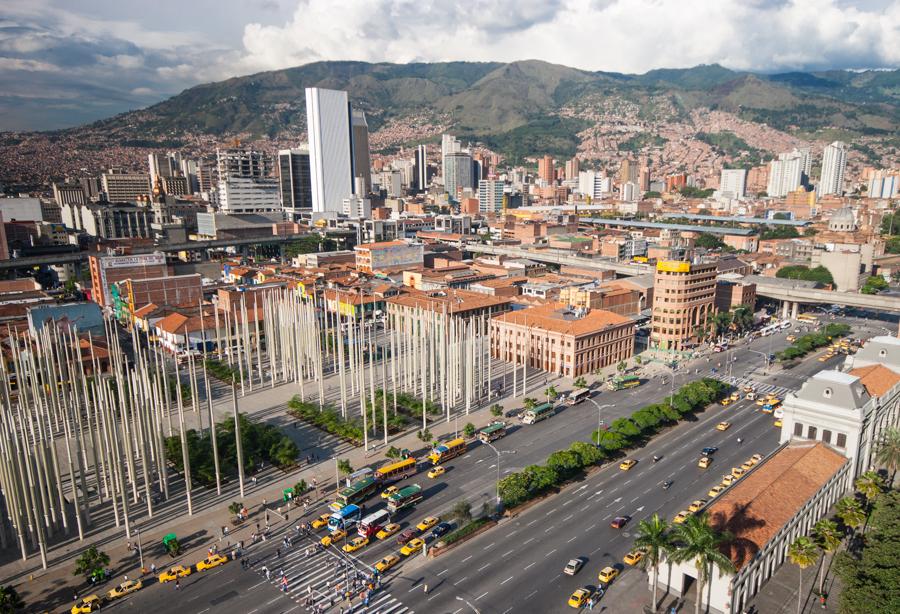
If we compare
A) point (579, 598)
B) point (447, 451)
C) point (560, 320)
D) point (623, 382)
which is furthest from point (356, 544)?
point (560, 320)

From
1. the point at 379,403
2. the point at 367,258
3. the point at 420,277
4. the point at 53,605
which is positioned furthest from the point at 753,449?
the point at 367,258

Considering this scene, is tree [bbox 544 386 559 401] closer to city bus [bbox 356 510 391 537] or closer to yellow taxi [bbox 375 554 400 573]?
city bus [bbox 356 510 391 537]

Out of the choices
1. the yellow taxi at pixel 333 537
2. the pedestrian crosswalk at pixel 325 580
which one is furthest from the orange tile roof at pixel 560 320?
the pedestrian crosswalk at pixel 325 580

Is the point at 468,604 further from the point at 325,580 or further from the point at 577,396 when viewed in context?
the point at 577,396

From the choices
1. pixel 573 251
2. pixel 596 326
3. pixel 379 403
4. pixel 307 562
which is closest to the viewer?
pixel 307 562

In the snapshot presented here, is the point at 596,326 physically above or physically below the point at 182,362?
above

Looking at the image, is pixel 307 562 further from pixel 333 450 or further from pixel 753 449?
pixel 753 449

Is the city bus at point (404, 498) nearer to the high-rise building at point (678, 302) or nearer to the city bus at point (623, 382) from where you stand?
the city bus at point (623, 382)

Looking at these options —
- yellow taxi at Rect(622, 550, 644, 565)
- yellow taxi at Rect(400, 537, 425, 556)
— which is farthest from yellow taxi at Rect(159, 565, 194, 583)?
yellow taxi at Rect(622, 550, 644, 565)
